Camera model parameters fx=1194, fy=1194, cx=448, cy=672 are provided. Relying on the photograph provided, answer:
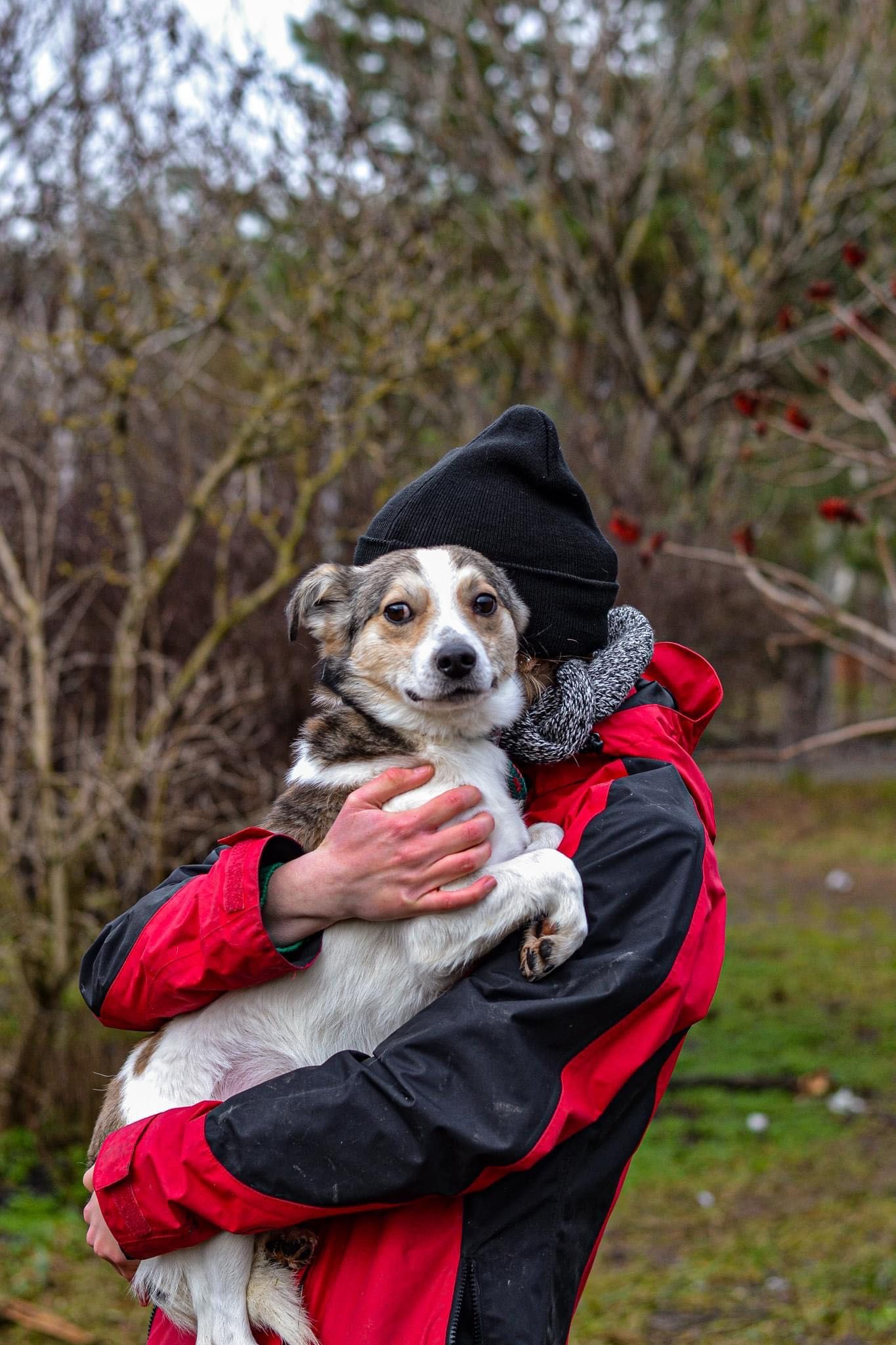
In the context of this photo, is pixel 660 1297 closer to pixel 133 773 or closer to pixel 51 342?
pixel 133 773

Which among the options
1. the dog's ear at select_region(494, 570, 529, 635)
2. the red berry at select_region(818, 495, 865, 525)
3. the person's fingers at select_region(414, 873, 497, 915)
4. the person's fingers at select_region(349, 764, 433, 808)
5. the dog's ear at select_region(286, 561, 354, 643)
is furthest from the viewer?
the red berry at select_region(818, 495, 865, 525)

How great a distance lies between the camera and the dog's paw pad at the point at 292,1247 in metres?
2.21

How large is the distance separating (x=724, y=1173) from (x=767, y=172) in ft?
44.1

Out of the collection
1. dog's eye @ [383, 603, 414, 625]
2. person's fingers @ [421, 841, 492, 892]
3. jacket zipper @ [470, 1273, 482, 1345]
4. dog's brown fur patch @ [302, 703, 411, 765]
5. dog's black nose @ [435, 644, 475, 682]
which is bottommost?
jacket zipper @ [470, 1273, 482, 1345]

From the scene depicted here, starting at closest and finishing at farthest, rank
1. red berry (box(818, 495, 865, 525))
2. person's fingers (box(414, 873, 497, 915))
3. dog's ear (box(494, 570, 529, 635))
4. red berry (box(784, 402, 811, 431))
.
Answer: person's fingers (box(414, 873, 497, 915)) < dog's ear (box(494, 570, 529, 635)) < red berry (box(818, 495, 865, 525)) < red berry (box(784, 402, 811, 431))

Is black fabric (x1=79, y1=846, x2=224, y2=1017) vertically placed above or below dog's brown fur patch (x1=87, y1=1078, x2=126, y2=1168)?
above

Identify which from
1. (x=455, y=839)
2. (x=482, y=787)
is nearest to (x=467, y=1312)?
(x=455, y=839)

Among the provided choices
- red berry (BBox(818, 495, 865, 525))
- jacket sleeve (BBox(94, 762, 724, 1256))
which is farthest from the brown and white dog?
red berry (BBox(818, 495, 865, 525))

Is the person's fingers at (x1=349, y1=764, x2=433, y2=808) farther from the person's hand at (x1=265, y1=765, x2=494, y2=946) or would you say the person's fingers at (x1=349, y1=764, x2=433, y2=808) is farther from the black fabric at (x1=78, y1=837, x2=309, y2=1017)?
the black fabric at (x1=78, y1=837, x2=309, y2=1017)

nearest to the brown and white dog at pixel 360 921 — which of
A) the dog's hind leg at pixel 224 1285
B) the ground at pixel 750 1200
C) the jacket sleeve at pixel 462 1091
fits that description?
the dog's hind leg at pixel 224 1285

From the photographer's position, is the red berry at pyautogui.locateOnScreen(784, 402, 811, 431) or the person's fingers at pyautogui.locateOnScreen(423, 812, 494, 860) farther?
the red berry at pyautogui.locateOnScreen(784, 402, 811, 431)

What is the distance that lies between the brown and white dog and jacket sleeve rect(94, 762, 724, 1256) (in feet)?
0.38

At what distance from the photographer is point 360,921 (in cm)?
249

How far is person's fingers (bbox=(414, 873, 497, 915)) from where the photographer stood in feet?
7.62
